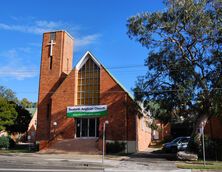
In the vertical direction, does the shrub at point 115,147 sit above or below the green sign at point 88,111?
below

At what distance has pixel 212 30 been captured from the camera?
25578mm

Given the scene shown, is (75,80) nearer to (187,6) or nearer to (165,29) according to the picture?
(165,29)

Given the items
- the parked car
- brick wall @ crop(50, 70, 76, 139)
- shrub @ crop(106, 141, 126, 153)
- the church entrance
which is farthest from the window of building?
the parked car

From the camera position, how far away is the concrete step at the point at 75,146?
104 ft

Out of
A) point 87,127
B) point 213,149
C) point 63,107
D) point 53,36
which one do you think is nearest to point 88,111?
point 87,127

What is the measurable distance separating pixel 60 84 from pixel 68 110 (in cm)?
399

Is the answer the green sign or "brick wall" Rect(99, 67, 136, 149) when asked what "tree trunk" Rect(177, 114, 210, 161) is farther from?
the green sign

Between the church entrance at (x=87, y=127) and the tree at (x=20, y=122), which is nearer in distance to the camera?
the church entrance at (x=87, y=127)

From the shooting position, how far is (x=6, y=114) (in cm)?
3903

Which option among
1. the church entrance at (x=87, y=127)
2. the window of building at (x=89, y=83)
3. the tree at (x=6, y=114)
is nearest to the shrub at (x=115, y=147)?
the church entrance at (x=87, y=127)

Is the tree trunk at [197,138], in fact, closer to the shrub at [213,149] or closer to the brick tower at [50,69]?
the shrub at [213,149]

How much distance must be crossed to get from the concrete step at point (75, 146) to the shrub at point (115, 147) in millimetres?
1216

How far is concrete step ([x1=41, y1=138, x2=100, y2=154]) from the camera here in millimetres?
31850

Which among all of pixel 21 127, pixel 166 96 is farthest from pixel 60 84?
pixel 166 96
